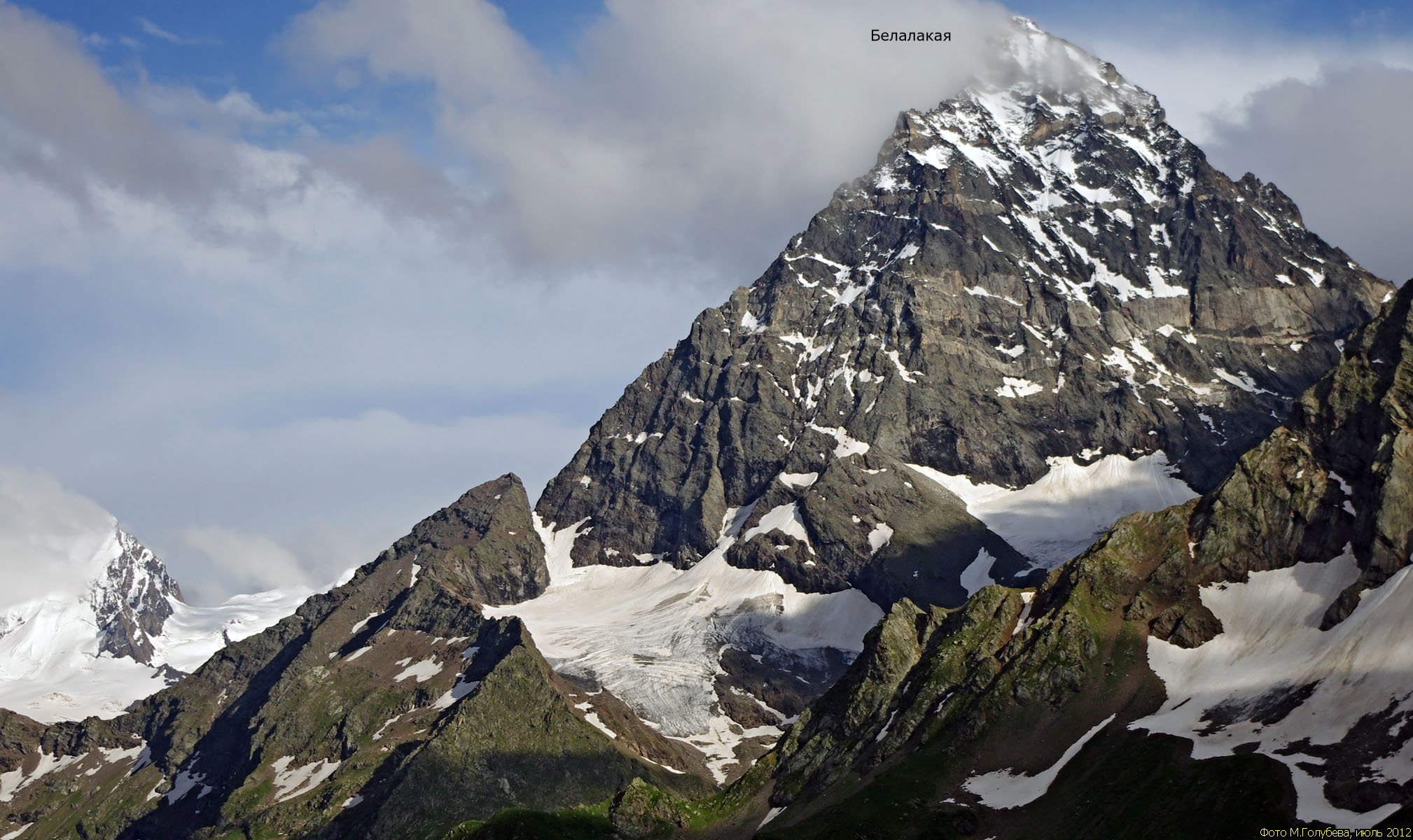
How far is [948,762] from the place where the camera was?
197 m

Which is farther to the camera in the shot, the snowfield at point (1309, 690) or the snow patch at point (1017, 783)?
the snow patch at point (1017, 783)

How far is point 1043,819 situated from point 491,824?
3326 inches

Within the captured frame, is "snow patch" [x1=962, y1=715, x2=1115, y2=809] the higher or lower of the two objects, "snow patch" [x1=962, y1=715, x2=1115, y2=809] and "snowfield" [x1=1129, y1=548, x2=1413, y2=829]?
the lower

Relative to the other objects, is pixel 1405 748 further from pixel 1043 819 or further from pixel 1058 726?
pixel 1058 726

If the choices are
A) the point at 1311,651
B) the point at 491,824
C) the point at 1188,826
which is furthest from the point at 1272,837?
the point at 491,824

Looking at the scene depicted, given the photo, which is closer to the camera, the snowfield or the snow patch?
the snowfield

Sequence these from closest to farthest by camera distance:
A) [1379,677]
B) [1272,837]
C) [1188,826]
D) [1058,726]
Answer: [1272,837] → [1188,826] → [1379,677] → [1058,726]

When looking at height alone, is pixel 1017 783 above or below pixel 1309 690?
below

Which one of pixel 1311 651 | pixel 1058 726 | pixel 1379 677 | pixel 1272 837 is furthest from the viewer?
pixel 1058 726

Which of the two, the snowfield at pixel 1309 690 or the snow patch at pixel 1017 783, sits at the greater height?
the snowfield at pixel 1309 690

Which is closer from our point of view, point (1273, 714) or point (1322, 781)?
point (1322, 781)

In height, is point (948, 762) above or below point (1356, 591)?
below

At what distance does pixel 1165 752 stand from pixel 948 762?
37008 mm

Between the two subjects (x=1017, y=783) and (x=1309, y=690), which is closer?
(x=1309, y=690)
